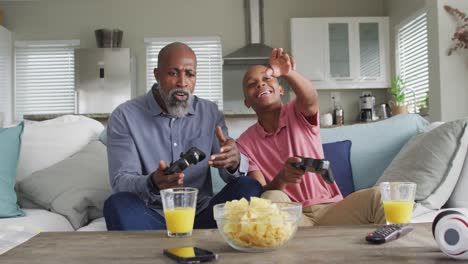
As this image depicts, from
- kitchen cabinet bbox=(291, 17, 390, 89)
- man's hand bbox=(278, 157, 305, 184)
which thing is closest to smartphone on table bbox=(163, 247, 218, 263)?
man's hand bbox=(278, 157, 305, 184)

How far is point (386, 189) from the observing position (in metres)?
1.37

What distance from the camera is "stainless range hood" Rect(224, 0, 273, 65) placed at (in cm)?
656

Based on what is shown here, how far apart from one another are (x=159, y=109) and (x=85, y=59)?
4525mm

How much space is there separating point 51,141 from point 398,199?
6.15 ft

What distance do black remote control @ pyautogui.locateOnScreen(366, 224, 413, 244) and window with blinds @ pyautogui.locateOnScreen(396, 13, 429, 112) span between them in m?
4.49

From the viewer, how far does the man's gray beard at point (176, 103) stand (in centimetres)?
213

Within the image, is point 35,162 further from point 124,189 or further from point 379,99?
point 379,99

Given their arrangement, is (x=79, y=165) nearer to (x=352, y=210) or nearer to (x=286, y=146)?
(x=286, y=146)

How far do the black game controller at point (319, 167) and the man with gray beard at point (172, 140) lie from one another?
27cm

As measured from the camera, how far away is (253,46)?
6660 millimetres

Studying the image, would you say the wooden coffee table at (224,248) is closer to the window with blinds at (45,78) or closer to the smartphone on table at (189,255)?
the smartphone on table at (189,255)

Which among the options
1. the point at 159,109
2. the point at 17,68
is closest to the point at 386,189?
the point at 159,109

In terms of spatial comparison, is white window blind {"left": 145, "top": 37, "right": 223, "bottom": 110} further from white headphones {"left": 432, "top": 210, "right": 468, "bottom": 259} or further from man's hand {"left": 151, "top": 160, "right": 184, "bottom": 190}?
white headphones {"left": 432, "top": 210, "right": 468, "bottom": 259}

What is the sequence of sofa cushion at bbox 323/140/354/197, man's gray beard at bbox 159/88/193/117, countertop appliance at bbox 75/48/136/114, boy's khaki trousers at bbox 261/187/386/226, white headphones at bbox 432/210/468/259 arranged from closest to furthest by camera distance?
1. white headphones at bbox 432/210/468/259
2. boy's khaki trousers at bbox 261/187/386/226
3. man's gray beard at bbox 159/88/193/117
4. sofa cushion at bbox 323/140/354/197
5. countertop appliance at bbox 75/48/136/114
